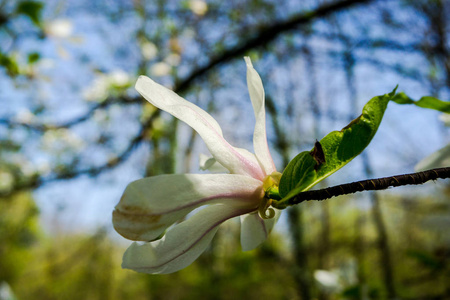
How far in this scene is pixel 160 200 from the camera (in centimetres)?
27

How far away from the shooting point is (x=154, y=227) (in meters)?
0.28

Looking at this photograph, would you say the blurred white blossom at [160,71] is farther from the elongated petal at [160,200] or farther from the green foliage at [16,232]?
the elongated petal at [160,200]

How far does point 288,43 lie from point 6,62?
6.04ft

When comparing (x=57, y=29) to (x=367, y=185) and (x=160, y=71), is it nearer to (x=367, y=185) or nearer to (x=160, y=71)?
(x=160, y=71)

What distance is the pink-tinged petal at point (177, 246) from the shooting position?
304 mm

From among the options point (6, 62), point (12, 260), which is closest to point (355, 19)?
point (6, 62)

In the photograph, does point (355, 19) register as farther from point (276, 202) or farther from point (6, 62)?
point (276, 202)

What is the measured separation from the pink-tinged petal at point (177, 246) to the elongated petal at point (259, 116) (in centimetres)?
7

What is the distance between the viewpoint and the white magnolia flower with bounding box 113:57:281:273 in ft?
0.89

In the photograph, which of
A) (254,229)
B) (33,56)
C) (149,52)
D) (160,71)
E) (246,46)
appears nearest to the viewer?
(254,229)

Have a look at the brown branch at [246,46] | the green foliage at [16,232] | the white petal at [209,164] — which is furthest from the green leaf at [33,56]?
the green foliage at [16,232]

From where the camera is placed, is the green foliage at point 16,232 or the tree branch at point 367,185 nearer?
the tree branch at point 367,185

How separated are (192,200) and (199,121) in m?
0.08

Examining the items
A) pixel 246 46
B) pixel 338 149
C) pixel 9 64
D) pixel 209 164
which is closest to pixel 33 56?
pixel 9 64
